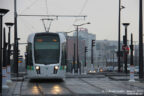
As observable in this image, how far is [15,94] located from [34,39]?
9.76 metres

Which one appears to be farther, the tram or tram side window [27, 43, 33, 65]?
tram side window [27, 43, 33, 65]

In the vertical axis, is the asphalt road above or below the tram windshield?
below

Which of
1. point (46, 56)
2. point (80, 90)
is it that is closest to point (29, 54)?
point (46, 56)

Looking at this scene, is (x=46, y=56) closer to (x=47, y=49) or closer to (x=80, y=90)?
(x=47, y=49)

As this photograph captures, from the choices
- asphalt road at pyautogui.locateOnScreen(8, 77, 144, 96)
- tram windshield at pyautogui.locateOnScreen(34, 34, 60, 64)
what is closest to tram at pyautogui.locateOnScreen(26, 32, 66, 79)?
tram windshield at pyautogui.locateOnScreen(34, 34, 60, 64)

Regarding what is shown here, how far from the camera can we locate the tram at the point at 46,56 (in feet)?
93.4

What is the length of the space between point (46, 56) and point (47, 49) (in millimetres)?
506

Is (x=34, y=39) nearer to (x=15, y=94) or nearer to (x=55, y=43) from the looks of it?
(x=55, y=43)

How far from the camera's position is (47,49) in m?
29.0

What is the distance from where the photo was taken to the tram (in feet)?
93.4

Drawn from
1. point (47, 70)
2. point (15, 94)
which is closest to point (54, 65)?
point (47, 70)

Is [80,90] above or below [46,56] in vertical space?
below

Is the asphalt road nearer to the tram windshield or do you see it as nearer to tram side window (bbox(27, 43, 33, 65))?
tram side window (bbox(27, 43, 33, 65))

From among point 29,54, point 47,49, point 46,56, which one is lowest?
point 46,56
